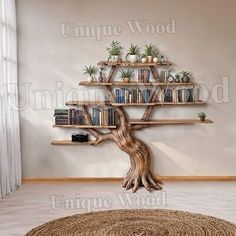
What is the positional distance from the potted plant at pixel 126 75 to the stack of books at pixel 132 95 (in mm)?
142

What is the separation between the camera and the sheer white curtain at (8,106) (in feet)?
17.9

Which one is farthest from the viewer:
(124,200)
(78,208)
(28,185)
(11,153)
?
(28,185)

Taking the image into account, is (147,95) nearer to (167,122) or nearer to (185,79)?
(167,122)

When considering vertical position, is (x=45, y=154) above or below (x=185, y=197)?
above

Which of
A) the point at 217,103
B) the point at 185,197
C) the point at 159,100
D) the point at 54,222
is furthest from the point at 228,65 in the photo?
the point at 54,222

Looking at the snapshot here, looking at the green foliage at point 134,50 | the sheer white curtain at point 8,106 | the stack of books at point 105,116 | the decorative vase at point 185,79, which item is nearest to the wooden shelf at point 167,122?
the stack of books at point 105,116

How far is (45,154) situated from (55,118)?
0.56 meters

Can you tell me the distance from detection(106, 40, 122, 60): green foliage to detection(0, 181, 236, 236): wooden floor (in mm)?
1758

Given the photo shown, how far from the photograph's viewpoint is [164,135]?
6.26 metres

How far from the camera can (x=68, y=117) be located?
6.12 m

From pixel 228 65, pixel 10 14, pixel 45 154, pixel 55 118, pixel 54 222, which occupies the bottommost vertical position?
pixel 54 222

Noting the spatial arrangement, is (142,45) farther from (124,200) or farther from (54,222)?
(54,222)

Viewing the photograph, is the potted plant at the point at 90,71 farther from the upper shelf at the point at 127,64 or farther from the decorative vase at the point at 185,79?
the decorative vase at the point at 185,79

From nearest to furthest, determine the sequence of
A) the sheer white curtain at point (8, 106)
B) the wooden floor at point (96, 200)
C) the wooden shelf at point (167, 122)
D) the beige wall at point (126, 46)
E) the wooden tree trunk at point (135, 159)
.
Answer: the wooden floor at point (96, 200) → the sheer white curtain at point (8, 106) → the wooden tree trunk at point (135, 159) → the wooden shelf at point (167, 122) → the beige wall at point (126, 46)
